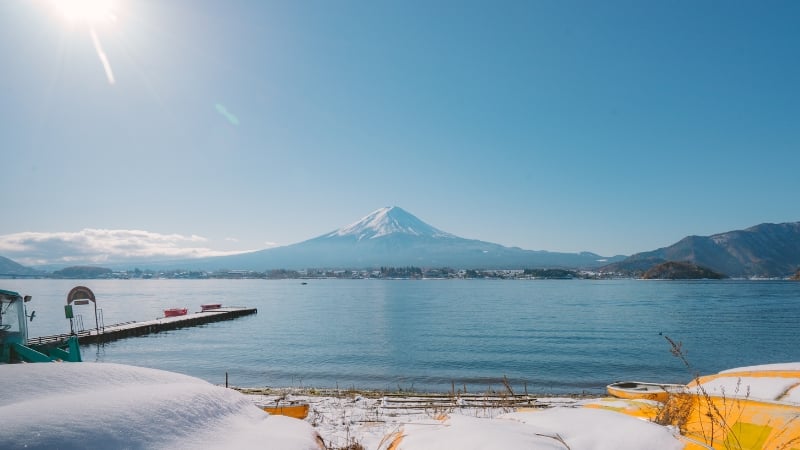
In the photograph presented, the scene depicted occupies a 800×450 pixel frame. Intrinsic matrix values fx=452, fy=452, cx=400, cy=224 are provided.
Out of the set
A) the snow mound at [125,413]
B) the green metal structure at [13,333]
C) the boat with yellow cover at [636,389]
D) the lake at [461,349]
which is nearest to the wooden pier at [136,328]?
the lake at [461,349]

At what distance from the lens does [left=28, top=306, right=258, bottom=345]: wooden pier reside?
32.2 m

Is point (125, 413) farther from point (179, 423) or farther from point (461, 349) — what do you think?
point (461, 349)

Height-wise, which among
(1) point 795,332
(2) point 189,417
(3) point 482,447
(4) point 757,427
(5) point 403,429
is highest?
(2) point 189,417

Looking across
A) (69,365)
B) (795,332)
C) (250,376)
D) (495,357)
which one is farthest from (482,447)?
(795,332)

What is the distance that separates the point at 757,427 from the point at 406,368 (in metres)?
21.0

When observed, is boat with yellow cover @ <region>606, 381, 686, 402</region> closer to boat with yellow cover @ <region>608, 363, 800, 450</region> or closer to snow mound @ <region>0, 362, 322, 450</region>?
boat with yellow cover @ <region>608, 363, 800, 450</region>

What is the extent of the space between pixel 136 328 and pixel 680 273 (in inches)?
7763

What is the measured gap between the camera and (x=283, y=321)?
4972 cm

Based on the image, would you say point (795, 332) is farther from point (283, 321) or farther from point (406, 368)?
point (283, 321)

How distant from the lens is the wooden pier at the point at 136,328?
32.2 m

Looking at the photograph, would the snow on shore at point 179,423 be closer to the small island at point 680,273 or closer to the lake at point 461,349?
the lake at point 461,349

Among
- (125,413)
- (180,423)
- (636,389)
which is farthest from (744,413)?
(125,413)

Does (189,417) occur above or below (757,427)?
above

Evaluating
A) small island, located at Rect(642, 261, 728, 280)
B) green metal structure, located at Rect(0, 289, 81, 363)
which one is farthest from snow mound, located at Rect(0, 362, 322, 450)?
small island, located at Rect(642, 261, 728, 280)
